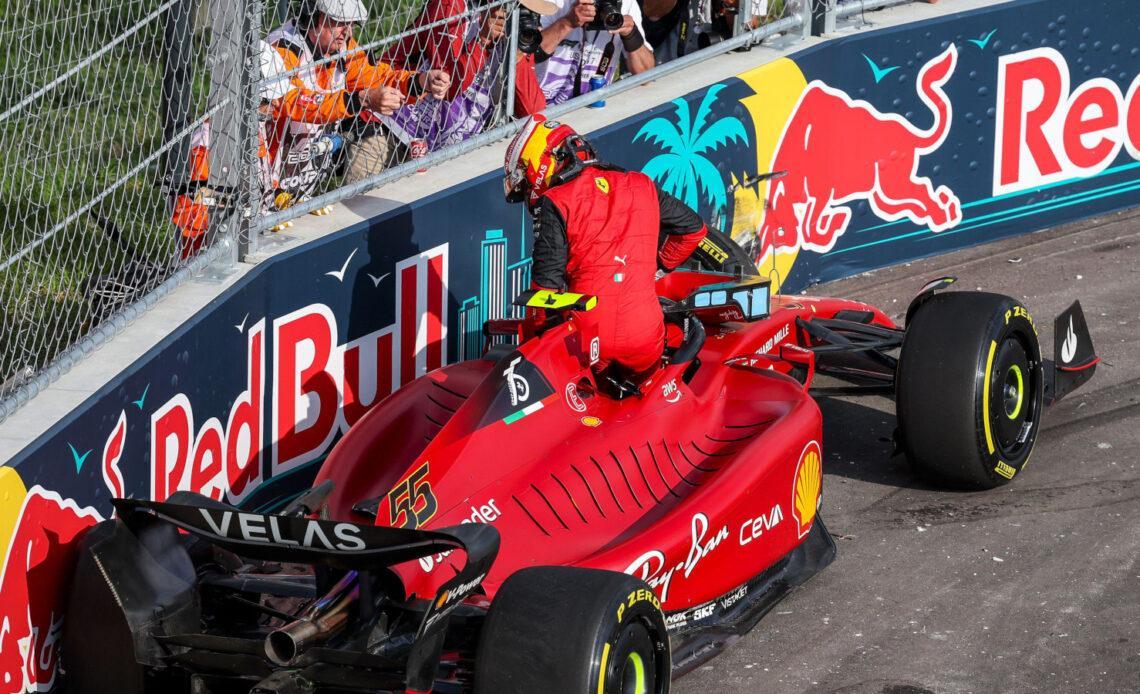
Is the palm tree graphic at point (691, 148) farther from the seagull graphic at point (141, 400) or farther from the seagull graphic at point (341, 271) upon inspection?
the seagull graphic at point (141, 400)

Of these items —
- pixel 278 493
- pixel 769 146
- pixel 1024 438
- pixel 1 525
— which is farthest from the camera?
pixel 769 146

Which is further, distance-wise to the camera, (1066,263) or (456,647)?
(1066,263)

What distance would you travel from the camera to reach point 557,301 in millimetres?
6047

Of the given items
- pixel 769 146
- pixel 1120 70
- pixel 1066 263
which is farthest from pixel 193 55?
pixel 1120 70

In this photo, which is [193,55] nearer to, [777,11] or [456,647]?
[456,647]

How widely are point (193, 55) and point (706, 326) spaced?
2.48 m

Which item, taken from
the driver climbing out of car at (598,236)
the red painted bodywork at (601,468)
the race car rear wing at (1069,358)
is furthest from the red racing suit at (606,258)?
the race car rear wing at (1069,358)

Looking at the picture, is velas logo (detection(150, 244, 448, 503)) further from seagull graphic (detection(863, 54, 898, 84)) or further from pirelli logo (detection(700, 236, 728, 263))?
seagull graphic (detection(863, 54, 898, 84))

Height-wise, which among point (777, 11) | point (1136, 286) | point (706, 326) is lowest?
point (1136, 286)

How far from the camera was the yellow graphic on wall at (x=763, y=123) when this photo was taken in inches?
362

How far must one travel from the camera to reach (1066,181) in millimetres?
10766

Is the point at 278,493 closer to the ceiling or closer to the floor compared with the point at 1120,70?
closer to the floor

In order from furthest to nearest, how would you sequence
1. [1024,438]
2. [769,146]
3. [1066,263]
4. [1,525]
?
[1066,263]
[769,146]
[1024,438]
[1,525]

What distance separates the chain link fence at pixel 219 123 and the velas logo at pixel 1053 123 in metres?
2.22
